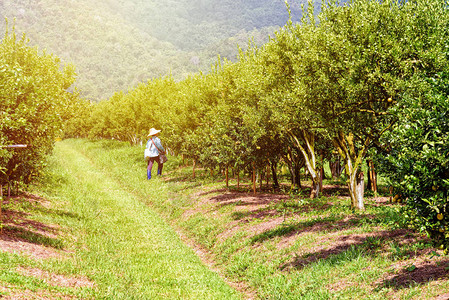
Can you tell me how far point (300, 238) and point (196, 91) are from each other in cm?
1947

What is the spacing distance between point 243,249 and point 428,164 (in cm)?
895

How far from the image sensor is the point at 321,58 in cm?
1403

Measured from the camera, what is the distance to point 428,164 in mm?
6492

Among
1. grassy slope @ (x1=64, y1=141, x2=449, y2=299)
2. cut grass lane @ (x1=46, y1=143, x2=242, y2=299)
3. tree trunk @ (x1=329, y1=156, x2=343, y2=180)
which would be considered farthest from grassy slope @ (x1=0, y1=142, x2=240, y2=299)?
tree trunk @ (x1=329, y1=156, x2=343, y2=180)

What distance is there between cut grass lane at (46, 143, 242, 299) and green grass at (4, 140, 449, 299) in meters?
0.04

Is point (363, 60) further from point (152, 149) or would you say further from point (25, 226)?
point (152, 149)

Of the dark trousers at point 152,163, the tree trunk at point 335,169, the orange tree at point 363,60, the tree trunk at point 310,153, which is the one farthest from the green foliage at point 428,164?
the tree trunk at point 335,169

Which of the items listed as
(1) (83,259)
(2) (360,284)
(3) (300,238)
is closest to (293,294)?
(2) (360,284)

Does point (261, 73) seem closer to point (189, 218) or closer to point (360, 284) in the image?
point (189, 218)

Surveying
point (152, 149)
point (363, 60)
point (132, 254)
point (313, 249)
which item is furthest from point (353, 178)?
point (152, 149)

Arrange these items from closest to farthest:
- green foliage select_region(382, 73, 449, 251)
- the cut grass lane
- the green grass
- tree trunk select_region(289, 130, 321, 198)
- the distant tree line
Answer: green foliage select_region(382, 73, 449, 251) < the distant tree line < the green grass < the cut grass lane < tree trunk select_region(289, 130, 321, 198)

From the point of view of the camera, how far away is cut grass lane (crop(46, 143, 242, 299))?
10.8m

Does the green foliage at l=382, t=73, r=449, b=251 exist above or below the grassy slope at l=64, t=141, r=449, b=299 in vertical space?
Answer: above

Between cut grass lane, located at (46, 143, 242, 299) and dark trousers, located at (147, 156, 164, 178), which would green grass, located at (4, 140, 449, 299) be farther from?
dark trousers, located at (147, 156, 164, 178)
